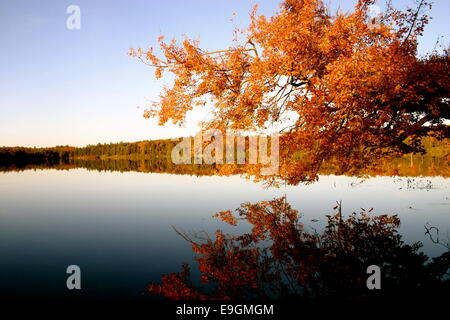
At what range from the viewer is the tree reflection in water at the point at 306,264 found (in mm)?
7305

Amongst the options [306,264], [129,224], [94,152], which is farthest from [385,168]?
[94,152]

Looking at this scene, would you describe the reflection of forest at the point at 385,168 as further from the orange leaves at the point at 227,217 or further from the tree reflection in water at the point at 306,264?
the tree reflection in water at the point at 306,264

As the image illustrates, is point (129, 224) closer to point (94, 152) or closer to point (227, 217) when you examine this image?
point (227, 217)

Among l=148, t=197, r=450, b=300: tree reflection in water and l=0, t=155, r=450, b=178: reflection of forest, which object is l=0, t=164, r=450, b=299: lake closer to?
l=148, t=197, r=450, b=300: tree reflection in water

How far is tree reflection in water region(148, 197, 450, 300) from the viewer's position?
7.30m

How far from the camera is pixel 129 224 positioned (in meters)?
14.5

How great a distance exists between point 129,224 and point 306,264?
8.60 m

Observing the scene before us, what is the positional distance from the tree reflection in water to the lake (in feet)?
2.29

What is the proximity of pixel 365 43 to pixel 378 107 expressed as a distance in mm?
4285

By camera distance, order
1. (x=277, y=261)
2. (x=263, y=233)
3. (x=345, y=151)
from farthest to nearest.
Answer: (x=345, y=151) < (x=263, y=233) < (x=277, y=261)

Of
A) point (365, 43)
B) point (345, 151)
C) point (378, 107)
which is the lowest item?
point (345, 151)
